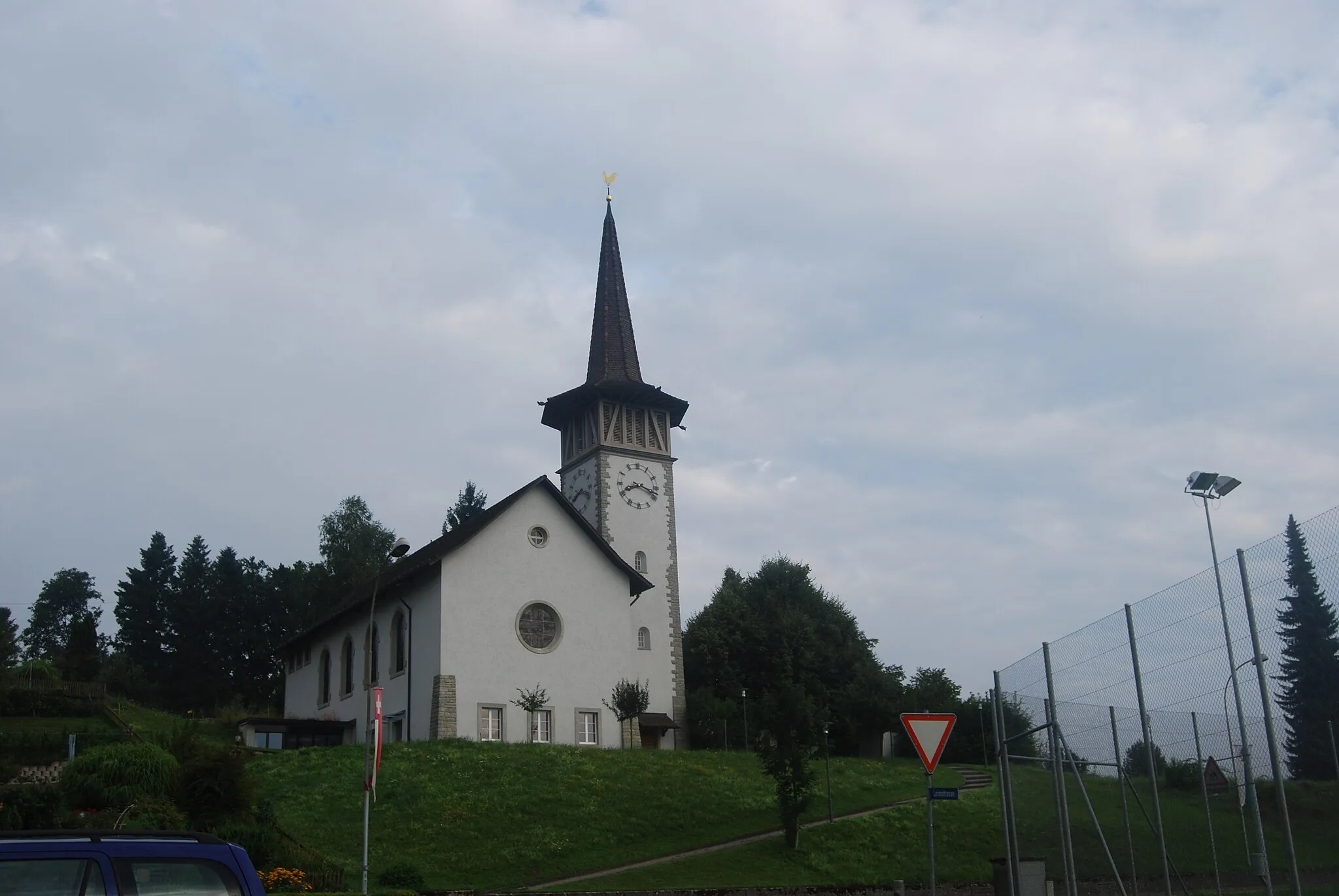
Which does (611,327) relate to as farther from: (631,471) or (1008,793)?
(1008,793)

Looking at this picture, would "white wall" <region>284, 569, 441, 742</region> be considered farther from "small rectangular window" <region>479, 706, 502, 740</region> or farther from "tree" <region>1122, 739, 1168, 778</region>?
"tree" <region>1122, 739, 1168, 778</region>

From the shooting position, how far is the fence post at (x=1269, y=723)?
13.6m

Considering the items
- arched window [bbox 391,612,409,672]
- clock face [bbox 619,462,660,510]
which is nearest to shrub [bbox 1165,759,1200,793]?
arched window [bbox 391,612,409,672]

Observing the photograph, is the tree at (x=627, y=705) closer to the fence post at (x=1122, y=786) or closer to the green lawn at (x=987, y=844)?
the green lawn at (x=987, y=844)

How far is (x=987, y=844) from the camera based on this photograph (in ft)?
100

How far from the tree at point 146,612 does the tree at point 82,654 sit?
31.5 feet

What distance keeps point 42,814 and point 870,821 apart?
20.3 m

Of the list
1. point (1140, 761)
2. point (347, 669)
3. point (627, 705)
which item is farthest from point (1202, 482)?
point (347, 669)

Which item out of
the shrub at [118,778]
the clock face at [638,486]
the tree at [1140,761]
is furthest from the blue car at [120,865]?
the clock face at [638,486]

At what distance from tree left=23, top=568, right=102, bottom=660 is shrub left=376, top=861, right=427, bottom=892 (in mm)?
91008

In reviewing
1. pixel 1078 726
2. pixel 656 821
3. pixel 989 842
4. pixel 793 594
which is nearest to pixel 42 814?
pixel 656 821

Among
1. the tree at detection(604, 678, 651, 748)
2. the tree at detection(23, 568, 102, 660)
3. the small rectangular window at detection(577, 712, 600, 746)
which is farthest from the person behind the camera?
the tree at detection(23, 568, 102, 660)

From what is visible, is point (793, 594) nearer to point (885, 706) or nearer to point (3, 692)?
point (885, 706)

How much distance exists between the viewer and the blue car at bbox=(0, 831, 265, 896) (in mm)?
7152
